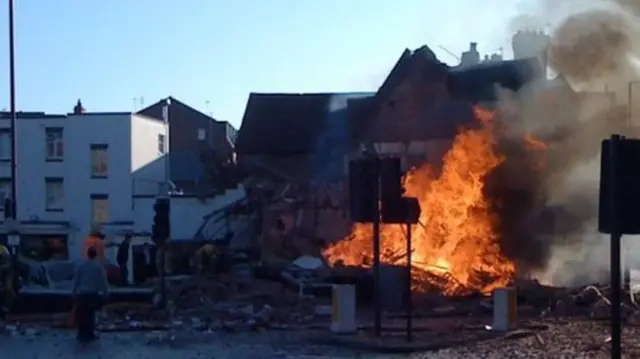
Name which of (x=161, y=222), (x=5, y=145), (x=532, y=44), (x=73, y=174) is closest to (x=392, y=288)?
(x=161, y=222)

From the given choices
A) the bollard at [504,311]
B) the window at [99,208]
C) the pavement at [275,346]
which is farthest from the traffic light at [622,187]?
the window at [99,208]

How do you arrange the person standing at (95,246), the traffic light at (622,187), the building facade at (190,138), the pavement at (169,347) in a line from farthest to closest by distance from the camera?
1. the building facade at (190,138)
2. the person standing at (95,246)
3. the pavement at (169,347)
4. the traffic light at (622,187)

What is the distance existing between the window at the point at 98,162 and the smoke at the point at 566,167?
98.5ft

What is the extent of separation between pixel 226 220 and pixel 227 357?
32431mm

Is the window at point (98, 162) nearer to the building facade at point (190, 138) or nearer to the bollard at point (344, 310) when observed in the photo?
the building facade at point (190, 138)

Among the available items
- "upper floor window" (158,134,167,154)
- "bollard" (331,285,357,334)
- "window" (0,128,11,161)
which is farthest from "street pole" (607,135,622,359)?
"upper floor window" (158,134,167,154)

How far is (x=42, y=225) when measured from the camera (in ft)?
185

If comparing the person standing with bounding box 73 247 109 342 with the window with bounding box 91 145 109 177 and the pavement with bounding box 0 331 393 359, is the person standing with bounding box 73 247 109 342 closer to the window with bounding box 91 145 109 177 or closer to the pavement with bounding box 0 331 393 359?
the pavement with bounding box 0 331 393 359

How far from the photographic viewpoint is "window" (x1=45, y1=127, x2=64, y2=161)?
5744 cm

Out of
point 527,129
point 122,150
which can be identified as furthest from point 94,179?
point 527,129

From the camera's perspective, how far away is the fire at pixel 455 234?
26.8m

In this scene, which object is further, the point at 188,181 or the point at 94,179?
the point at 188,181

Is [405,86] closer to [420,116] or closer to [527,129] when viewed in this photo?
[420,116]

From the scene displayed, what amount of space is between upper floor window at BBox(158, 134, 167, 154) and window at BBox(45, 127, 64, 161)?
6.75 meters
